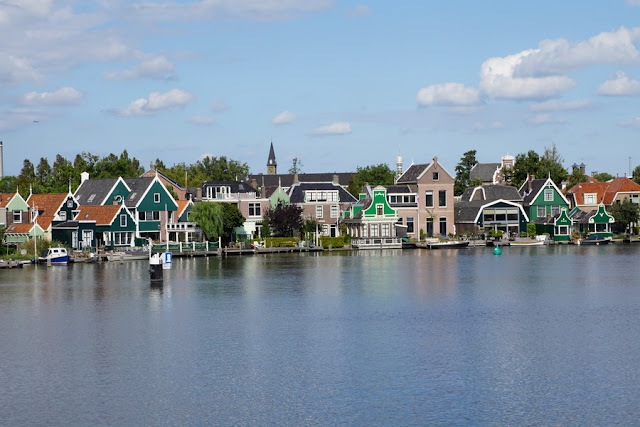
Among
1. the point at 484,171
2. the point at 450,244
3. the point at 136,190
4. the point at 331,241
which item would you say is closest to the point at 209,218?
the point at 136,190

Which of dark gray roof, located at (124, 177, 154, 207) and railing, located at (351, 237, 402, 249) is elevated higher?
dark gray roof, located at (124, 177, 154, 207)

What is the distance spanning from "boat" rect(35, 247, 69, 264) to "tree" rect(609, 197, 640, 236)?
247ft

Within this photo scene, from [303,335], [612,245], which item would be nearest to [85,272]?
[303,335]

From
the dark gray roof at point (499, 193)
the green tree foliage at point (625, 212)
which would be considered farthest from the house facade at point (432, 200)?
the green tree foliage at point (625, 212)

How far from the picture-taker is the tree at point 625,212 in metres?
119

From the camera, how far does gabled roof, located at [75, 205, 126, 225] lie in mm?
97312

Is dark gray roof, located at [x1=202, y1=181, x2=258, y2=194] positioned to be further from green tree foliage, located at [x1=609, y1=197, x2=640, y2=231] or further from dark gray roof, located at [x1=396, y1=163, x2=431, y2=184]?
green tree foliage, located at [x1=609, y1=197, x2=640, y2=231]

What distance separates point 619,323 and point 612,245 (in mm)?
75442

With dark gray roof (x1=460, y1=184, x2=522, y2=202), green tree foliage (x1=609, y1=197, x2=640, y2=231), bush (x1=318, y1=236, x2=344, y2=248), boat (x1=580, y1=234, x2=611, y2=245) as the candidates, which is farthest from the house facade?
green tree foliage (x1=609, y1=197, x2=640, y2=231)

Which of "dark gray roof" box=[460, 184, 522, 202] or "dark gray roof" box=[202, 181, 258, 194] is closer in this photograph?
"dark gray roof" box=[202, 181, 258, 194]

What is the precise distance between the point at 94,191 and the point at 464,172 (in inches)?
3078

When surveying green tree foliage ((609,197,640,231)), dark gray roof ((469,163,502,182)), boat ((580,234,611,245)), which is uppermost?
dark gray roof ((469,163,502,182))

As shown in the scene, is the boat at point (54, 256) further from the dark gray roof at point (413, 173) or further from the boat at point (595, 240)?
the boat at point (595, 240)

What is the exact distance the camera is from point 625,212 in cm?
11969
